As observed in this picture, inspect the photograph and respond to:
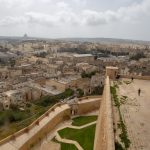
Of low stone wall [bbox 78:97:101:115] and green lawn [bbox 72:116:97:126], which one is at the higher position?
low stone wall [bbox 78:97:101:115]

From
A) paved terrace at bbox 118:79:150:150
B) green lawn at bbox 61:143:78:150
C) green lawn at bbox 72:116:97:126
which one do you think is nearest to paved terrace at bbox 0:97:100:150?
green lawn at bbox 72:116:97:126

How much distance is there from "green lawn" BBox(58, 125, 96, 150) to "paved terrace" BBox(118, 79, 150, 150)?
6.01 feet

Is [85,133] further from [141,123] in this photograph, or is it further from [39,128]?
[141,123]

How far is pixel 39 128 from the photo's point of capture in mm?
9477

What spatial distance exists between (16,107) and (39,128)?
16.6 meters

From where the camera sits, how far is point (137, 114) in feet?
22.6

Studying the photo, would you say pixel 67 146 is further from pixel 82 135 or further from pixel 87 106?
pixel 87 106

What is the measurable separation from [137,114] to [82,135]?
309 cm

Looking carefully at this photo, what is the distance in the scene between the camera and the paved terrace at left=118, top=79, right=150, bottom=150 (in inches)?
210

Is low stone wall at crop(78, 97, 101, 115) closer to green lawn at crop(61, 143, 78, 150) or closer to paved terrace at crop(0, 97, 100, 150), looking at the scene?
paved terrace at crop(0, 97, 100, 150)

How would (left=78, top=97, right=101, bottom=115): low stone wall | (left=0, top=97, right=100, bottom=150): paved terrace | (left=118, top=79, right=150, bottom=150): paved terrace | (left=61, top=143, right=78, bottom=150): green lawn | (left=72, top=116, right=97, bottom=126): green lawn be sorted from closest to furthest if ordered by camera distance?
(left=118, top=79, right=150, bottom=150): paved terrace
(left=0, top=97, right=100, bottom=150): paved terrace
(left=61, top=143, right=78, bottom=150): green lawn
(left=72, top=116, right=97, bottom=126): green lawn
(left=78, top=97, right=101, bottom=115): low stone wall

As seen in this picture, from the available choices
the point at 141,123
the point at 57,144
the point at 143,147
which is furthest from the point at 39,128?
the point at 143,147

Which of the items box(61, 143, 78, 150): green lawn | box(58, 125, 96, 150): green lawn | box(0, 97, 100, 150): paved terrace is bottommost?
box(61, 143, 78, 150): green lawn

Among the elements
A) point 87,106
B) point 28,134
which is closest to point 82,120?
point 87,106
